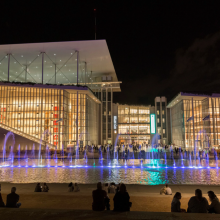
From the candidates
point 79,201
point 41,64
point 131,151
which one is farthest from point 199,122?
point 79,201

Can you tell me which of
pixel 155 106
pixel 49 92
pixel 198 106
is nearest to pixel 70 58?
pixel 49 92

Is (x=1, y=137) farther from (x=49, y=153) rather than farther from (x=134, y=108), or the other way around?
(x=134, y=108)

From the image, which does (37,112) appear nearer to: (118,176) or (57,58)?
(57,58)

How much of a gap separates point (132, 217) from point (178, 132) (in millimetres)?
53442

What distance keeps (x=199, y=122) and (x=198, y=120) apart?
20.0 inches

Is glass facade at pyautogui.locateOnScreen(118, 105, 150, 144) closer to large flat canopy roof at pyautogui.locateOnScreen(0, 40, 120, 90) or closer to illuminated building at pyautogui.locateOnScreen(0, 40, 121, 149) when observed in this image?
large flat canopy roof at pyautogui.locateOnScreen(0, 40, 120, 90)

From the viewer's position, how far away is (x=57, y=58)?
150 feet

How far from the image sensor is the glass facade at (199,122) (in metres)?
43.2

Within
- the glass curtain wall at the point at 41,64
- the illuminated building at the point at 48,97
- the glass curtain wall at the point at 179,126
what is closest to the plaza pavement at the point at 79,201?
the illuminated building at the point at 48,97

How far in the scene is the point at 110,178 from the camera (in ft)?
44.6

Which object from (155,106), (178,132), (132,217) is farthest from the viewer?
(155,106)

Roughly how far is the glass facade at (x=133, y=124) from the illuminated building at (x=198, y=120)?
19.9 m

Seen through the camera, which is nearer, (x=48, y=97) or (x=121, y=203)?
(x=121, y=203)

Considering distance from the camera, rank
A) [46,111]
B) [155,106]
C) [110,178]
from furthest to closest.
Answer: [155,106] → [46,111] → [110,178]
